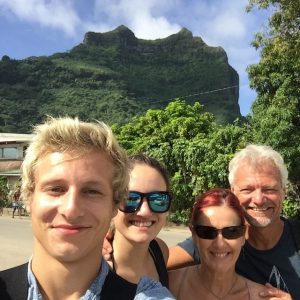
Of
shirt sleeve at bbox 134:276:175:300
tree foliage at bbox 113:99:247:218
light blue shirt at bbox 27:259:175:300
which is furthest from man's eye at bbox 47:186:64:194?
tree foliage at bbox 113:99:247:218

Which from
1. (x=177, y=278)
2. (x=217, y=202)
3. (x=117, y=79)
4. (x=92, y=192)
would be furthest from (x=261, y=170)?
(x=117, y=79)

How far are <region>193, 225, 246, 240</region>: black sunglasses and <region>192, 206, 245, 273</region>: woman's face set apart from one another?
12 millimetres

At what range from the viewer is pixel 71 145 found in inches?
53.9

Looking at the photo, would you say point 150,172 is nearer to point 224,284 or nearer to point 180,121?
point 224,284

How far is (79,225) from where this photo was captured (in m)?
1.32

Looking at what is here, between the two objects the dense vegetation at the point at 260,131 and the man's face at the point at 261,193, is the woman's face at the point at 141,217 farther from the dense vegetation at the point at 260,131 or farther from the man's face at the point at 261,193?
the dense vegetation at the point at 260,131

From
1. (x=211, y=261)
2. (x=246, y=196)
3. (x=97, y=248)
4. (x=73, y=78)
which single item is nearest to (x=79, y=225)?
(x=97, y=248)

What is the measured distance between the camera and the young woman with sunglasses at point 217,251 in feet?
7.36

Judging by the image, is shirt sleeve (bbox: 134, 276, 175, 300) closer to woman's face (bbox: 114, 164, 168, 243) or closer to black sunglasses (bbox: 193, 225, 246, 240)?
woman's face (bbox: 114, 164, 168, 243)

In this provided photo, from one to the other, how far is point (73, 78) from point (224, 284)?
9767 centimetres

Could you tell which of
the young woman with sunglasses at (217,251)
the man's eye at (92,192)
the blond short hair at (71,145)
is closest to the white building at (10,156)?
the young woman with sunglasses at (217,251)

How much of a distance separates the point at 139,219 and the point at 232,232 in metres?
0.52

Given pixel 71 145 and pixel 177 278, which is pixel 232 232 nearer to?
pixel 177 278

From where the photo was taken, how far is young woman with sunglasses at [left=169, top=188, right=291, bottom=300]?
7.36ft
